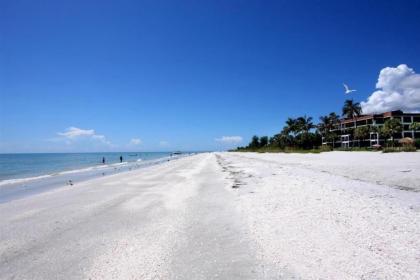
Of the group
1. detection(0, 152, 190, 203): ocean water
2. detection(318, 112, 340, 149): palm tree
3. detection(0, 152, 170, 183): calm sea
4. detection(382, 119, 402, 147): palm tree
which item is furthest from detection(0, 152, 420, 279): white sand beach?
detection(318, 112, 340, 149): palm tree

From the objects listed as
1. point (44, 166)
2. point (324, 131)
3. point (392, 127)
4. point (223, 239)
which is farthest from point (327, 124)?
point (223, 239)

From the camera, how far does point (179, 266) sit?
4.54 metres

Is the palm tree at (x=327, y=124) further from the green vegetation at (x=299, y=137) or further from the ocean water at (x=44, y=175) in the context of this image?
the ocean water at (x=44, y=175)

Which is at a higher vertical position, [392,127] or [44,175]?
[392,127]

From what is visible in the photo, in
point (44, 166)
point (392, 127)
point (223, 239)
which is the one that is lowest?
point (44, 166)

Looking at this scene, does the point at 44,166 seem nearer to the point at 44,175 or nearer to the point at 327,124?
the point at 44,175

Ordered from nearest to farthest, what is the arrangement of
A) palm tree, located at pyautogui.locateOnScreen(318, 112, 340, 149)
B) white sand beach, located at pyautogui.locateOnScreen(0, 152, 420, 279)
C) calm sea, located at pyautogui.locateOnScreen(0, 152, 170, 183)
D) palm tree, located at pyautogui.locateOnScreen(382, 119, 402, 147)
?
white sand beach, located at pyautogui.locateOnScreen(0, 152, 420, 279) → calm sea, located at pyautogui.locateOnScreen(0, 152, 170, 183) → palm tree, located at pyautogui.locateOnScreen(382, 119, 402, 147) → palm tree, located at pyautogui.locateOnScreen(318, 112, 340, 149)

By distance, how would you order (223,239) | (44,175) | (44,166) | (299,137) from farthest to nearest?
(299,137), (44,166), (44,175), (223,239)

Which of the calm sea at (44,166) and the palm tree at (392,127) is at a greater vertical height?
the palm tree at (392,127)

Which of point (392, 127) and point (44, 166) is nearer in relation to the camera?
point (44, 166)

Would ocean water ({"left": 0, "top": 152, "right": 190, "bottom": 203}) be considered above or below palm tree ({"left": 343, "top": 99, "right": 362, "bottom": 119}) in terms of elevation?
below

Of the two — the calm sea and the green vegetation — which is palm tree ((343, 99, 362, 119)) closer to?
the green vegetation

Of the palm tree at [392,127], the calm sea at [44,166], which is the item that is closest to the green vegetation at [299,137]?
the palm tree at [392,127]

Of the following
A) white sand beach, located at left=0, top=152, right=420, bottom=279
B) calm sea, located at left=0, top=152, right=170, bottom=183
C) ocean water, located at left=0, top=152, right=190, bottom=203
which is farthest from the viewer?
calm sea, located at left=0, top=152, right=170, bottom=183
